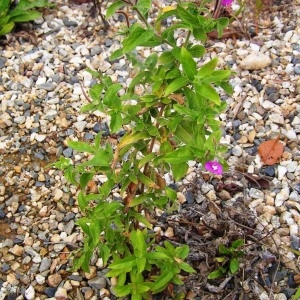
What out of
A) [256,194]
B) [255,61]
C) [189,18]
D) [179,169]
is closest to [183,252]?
[179,169]

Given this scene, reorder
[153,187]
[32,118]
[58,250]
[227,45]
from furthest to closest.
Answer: [227,45] → [32,118] → [58,250] → [153,187]

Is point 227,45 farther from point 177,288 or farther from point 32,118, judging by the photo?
point 177,288

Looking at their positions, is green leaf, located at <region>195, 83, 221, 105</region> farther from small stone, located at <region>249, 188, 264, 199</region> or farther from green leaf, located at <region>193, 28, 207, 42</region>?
small stone, located at <region>249, 188, 264, 199</region>

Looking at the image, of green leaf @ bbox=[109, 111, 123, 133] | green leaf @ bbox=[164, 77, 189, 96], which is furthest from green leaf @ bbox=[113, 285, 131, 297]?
green leaf @ bbox=[164, 77, 189, 96]

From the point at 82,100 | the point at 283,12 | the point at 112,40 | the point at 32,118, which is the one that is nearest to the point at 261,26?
the point at 283,12

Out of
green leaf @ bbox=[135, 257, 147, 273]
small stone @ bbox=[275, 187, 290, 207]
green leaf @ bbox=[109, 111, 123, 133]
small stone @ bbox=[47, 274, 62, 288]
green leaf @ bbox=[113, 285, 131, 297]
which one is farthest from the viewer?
small stone @ bbox=[275, 187, 290, 207]

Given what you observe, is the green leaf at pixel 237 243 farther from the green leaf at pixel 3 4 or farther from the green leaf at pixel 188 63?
the green leaf at pixel 3 4

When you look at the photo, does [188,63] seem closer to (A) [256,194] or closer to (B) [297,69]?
(A) [256,194]

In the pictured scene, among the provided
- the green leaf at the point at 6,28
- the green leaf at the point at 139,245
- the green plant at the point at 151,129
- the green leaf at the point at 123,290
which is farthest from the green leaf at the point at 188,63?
the green leaf at the point at 6,28
